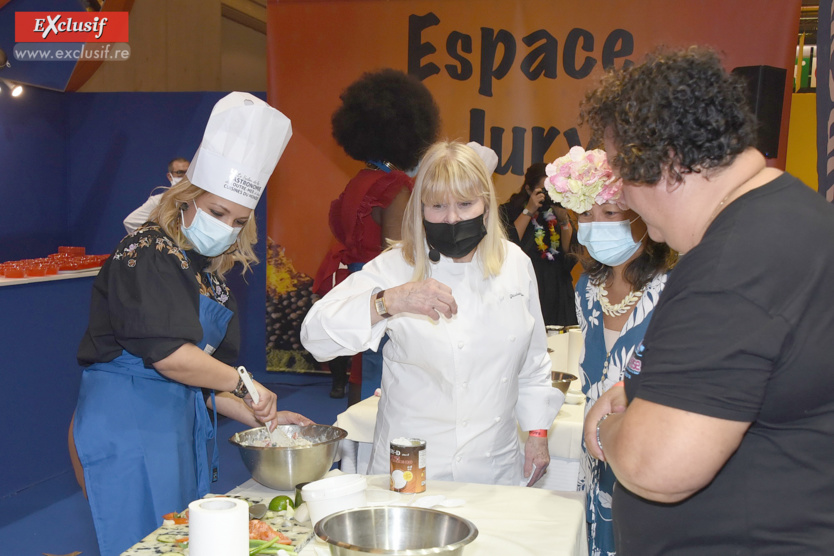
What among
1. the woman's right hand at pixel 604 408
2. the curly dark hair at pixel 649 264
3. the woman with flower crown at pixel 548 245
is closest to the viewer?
the woman's right hand at pixel 604 408

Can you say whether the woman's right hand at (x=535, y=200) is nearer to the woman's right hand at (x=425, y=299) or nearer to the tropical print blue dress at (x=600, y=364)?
the tropical print blue dress at (x=600, y=364)

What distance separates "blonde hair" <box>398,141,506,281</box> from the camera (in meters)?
2.02

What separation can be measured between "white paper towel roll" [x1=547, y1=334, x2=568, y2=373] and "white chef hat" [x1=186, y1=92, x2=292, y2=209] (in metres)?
1.80

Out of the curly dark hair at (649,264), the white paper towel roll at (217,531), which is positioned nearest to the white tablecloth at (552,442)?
the curly dark hair at (649,264)

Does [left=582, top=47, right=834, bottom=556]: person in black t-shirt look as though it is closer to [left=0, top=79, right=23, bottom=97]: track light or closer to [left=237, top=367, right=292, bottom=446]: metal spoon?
[left=237, top=367, right=292, bottom=446]: metal spoon

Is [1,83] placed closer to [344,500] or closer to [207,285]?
[207,285]

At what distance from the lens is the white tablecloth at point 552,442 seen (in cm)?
254

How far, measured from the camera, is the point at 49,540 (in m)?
3.42

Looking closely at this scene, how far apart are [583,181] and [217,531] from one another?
4.53ft

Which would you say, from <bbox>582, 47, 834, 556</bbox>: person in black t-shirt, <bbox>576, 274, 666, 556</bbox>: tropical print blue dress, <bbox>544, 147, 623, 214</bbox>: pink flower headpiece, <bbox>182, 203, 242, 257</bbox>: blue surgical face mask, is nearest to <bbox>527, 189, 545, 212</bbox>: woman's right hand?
<bbox>576, 274, 666, 556</bbox>: tropical print blue dress

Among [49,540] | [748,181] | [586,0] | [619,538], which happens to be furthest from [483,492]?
[586,0]

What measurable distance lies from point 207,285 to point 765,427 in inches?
60.6

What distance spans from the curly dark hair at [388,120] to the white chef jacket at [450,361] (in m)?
1.94

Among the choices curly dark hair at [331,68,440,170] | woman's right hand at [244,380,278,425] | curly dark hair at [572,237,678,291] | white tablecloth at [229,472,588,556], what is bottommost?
Result: white tablecloth at [229,472,588,556]
